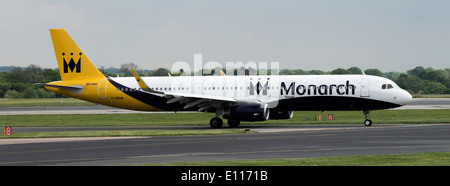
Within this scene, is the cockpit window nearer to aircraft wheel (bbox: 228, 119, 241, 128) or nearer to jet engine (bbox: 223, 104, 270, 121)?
jet engine (bbox: 223, 104, 270, 121)

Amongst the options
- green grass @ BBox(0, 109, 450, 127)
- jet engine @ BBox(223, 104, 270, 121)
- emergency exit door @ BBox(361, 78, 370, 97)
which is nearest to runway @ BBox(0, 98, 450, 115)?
green grass @ BBox(0, 109, 450, 127)

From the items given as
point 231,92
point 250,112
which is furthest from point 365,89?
point 231,92

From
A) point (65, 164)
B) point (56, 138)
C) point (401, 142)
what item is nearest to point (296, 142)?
point (401, 142)

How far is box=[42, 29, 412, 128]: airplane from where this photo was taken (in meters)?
44.0

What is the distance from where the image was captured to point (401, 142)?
29.6 metres

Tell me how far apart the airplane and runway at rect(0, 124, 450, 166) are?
336 inches

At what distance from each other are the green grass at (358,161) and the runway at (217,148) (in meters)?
A: 1.37

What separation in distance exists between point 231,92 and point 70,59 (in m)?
13.8

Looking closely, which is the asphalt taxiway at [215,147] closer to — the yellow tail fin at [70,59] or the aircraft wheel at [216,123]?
the aircraft wheel at [216,123]

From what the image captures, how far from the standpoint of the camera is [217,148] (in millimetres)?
27922
